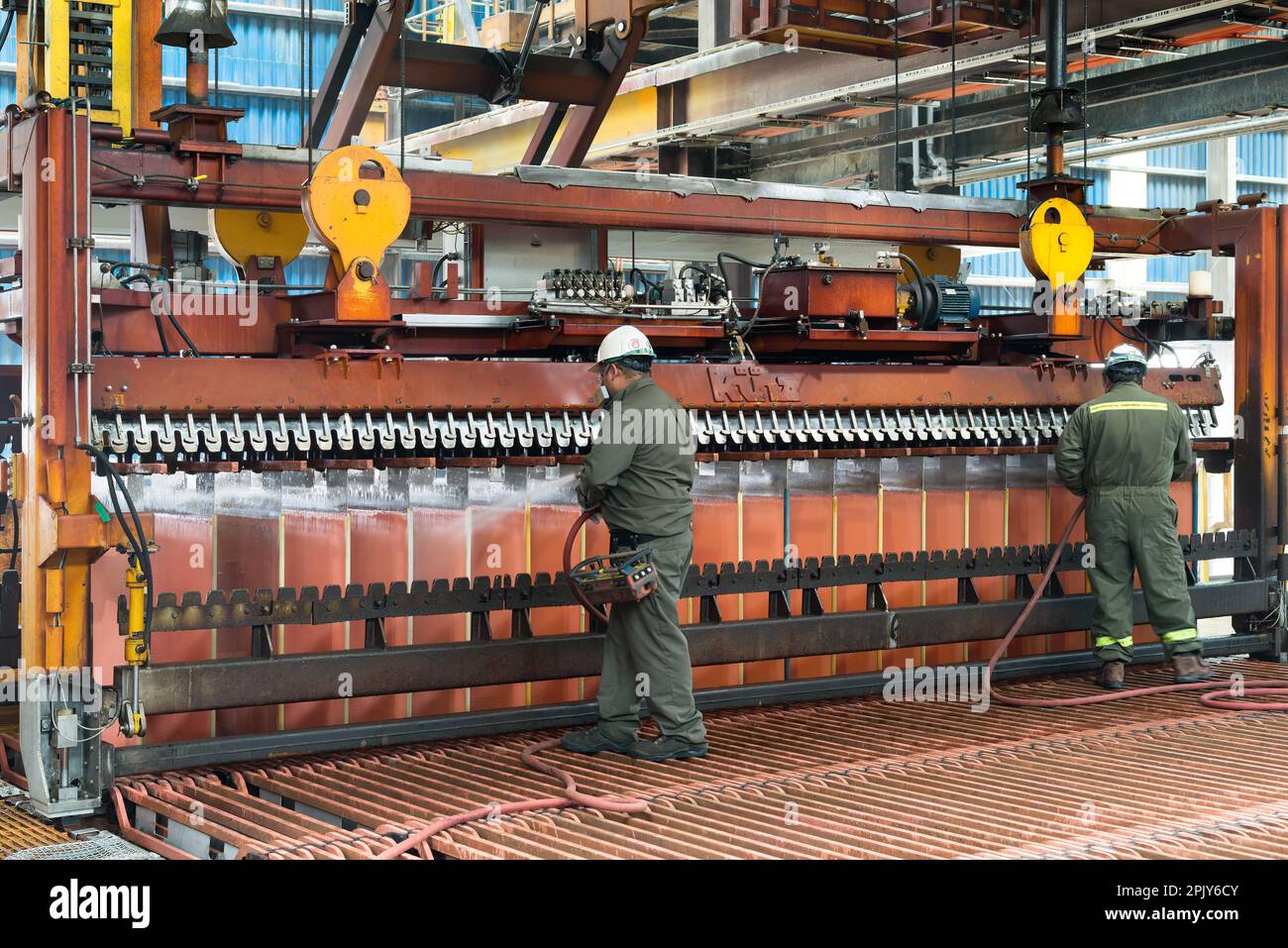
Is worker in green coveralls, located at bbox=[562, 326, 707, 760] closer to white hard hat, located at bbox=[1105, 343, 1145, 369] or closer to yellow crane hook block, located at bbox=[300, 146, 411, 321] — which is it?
yellow crane hook block, located at bbox=[300, 146, 411, 321]

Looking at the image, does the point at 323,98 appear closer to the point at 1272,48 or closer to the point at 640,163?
the point at 640,163

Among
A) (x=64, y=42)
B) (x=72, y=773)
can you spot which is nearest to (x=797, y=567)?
(x=72, y=773)

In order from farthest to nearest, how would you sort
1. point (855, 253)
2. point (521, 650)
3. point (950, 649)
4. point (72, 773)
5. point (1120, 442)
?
point (855, 253) → point (950, 649) → point (1120, 442) → point (521, 650) → point (72, 773)

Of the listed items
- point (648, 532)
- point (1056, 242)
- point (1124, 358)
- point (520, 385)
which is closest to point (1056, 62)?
point (1056, 242)

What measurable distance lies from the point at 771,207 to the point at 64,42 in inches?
107

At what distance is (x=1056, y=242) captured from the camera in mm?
6820

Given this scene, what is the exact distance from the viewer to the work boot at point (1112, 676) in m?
6.64

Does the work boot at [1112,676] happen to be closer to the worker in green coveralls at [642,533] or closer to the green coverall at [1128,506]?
the green coverall at [1128,506]

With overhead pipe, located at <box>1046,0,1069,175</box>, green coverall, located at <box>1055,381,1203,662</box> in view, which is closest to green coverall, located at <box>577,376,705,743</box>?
green coverall, located at <box>1055,381,1203,662</box>

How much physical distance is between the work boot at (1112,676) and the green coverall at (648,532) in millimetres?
2163

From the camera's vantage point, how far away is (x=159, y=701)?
488cm

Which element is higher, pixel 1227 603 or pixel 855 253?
pixel 855 253

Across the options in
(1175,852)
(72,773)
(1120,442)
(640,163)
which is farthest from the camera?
(640,163)

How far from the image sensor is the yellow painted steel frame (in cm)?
571
